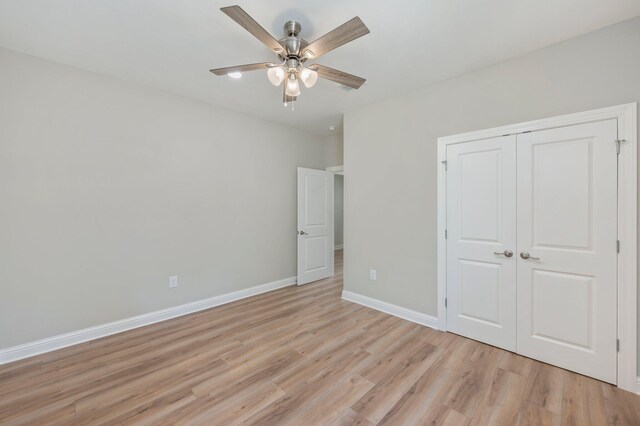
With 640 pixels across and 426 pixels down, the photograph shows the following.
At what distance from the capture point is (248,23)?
1.53 meters

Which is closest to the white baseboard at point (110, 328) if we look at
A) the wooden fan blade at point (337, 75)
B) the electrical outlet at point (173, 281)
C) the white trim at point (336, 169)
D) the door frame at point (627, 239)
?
the electrical outlet at point (173, 281)

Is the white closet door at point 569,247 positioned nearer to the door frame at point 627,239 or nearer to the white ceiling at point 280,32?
the door frame at point 627,239

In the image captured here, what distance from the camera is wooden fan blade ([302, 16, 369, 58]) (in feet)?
4.94

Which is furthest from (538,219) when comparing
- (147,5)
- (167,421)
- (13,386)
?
(13,386)

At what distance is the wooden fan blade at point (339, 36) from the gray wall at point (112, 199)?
2206 mm

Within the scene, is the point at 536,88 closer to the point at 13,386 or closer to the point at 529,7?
the point at 529,7

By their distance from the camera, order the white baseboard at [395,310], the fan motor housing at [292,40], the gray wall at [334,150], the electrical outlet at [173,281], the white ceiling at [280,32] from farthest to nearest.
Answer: the gray wall at [334,150] < the electrical outlet at [173,281] < the white baseboard at [395,310] < the fan motor housing at [292,40] < the white ceiling at [280,32]

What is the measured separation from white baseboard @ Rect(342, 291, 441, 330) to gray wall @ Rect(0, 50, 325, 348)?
1.52 m

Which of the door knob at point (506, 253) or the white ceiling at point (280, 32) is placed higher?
the white ceiling at point (280, 32)

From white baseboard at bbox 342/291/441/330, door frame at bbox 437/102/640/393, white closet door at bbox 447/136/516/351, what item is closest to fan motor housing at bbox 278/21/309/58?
white closet door at bbox 447/136/516/351

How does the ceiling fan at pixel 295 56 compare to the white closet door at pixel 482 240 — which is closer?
the ceiling fan at pixel 295 56

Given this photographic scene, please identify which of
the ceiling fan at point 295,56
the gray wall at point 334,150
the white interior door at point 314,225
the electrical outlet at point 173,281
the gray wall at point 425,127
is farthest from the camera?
the gray wall at point 334,150

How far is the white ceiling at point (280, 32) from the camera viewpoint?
1.78m

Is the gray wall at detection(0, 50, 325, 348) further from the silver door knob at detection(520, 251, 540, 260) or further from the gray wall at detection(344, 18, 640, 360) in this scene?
the silver door knob at detection(520, 251, 540, 260)
